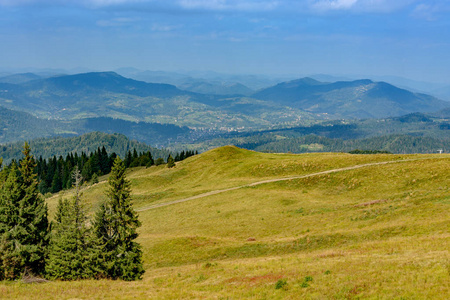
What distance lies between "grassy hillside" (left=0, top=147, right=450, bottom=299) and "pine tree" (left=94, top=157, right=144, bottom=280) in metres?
2.50

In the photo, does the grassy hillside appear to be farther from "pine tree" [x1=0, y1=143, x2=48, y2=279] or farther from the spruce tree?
the spruce tree

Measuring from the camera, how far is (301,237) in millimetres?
39344

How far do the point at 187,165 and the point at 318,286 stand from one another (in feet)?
299

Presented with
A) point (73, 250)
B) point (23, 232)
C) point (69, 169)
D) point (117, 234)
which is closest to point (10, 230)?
point (23, 232)

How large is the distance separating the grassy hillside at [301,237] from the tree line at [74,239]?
9.43 ft

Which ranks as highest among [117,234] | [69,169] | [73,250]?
[117,234]

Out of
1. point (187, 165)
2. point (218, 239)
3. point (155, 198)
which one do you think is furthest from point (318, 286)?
point (187, 165)

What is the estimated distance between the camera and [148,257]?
44812 mm

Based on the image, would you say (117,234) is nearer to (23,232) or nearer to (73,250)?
(73,250)

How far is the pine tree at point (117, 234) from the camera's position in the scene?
33.8 m

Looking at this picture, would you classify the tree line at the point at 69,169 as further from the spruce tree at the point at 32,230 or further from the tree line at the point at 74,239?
the tree line at the point at 74,239

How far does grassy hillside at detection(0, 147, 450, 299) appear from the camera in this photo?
883 inches

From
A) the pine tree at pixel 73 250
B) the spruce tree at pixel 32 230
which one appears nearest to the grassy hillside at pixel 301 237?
the pine tree at pixel 73 250

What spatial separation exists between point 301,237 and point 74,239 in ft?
76.9
